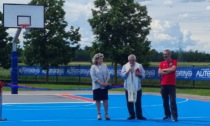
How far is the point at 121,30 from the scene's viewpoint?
40062 mm

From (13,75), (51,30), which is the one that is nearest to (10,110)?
(13,75)

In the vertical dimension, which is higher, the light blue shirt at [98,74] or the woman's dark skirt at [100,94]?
the light blue shirt at [98,74]

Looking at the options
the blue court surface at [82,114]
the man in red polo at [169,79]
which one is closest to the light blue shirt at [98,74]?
the blue court surface at [82,114]

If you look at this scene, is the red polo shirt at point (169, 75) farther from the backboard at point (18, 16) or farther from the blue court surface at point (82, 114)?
the backboard at point (18, 16)

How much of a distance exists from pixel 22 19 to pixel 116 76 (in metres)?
11.9

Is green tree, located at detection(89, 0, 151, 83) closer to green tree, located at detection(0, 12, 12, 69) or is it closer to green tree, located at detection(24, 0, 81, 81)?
green tree, located at detection(24, 0, 81, 81)

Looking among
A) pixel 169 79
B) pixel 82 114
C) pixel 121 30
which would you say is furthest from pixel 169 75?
pixel 121 30

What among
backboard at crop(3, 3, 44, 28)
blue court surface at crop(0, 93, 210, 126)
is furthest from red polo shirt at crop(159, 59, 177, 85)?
backboard at crop(3, 3, 44, 28)

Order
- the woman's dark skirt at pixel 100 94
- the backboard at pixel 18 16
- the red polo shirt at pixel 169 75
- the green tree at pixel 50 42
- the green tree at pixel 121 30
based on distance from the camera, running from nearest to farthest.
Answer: the red polo shirt at pixel 169 75, the woman's dark skirt at pixel 100 94, the backboard at pixel 18 16, the green tree at pixel 121 30, the green tree at pixel 50 42

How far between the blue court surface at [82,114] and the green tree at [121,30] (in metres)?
16.5

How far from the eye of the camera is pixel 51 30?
43688mm

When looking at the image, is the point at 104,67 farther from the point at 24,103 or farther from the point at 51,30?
the point at 51,30

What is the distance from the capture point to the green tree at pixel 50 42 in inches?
1695

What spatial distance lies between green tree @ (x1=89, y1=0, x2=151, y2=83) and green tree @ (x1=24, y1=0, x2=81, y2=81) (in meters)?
4.03
